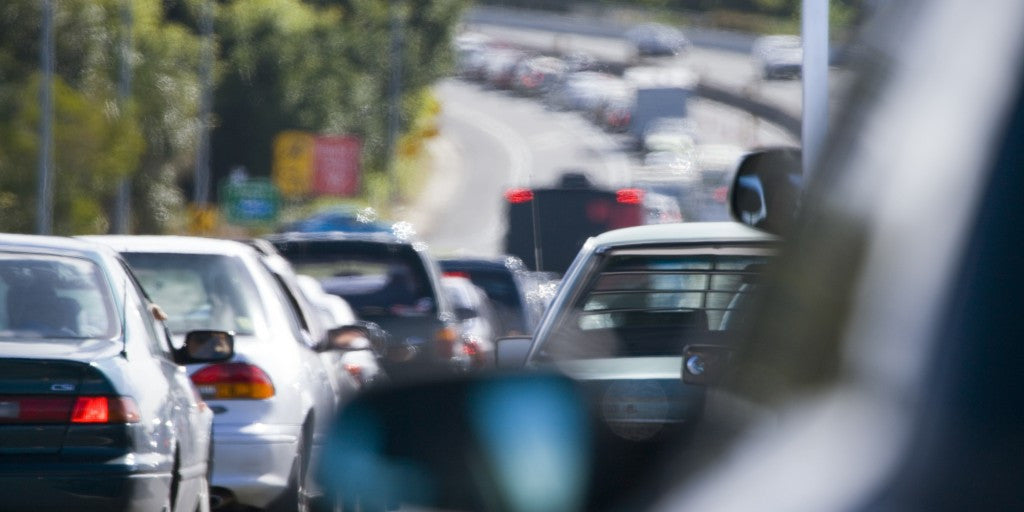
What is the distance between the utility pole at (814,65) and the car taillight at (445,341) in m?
8.71

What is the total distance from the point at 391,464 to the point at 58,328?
210 inches

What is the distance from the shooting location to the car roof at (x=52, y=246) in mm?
7246

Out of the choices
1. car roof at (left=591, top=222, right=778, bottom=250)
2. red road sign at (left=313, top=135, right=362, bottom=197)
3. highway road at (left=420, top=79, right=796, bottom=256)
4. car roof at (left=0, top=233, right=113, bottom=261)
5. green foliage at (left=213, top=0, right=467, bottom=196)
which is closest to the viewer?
car roof at (left=591, top=222, right=778, bottom=250)

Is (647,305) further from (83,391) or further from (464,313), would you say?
(464,313)

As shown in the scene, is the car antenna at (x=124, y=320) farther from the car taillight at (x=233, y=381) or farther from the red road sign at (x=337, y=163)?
the red road sign at (x=337, y=163)

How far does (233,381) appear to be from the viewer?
9547mm

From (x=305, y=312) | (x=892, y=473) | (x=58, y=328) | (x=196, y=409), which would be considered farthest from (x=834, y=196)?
(x=305, y=312)

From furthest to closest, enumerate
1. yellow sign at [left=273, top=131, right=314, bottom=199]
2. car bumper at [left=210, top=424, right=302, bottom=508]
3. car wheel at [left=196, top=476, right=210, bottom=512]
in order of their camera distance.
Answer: yellow sign at [left=273, top=131, right=314, bottom=199] < car bumper at [left=210, top=424, right=302, bottom=508] < car wheel at [left=196, top=476, right=210, bottom=512]

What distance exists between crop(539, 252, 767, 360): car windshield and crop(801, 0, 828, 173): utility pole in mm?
713

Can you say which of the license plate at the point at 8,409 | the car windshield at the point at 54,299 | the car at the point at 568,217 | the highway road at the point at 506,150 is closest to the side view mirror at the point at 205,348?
the car windshield at the point at 54,299

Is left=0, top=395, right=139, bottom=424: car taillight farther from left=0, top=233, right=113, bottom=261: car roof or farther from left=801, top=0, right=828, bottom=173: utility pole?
left=801, top=0, right=828, bottom=173: utility pole

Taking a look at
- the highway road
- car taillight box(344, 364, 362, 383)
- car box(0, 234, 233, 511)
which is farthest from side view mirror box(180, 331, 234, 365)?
the highway road

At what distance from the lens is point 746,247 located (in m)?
6.96

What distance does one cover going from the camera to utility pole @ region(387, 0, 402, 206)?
74062 mm
